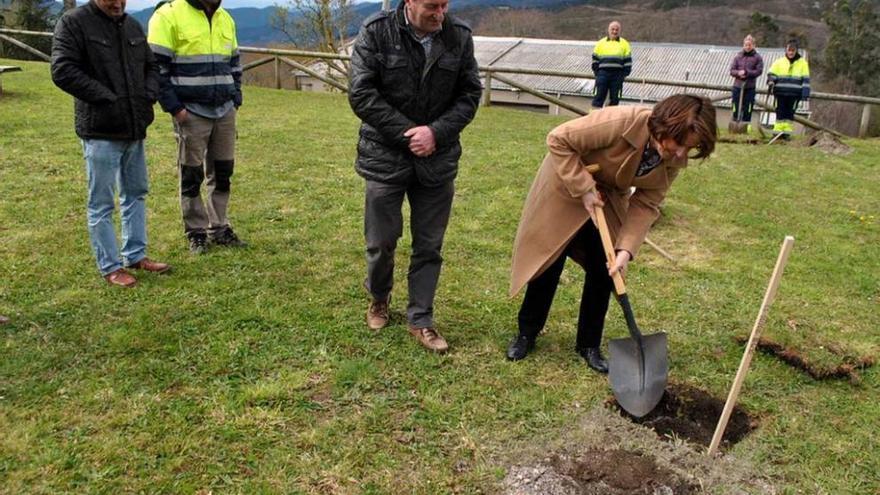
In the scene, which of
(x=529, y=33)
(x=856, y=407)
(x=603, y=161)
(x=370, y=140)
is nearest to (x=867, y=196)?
(x=856, y=407)

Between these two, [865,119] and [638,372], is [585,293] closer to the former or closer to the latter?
[638,372]

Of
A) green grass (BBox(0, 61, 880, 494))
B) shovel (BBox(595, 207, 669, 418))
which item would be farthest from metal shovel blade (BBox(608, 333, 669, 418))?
green grass (BBox(0, 61, 880, 494))

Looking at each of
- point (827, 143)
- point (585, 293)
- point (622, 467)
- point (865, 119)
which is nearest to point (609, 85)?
point (827, 143)

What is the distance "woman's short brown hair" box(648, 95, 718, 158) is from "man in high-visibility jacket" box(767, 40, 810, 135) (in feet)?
33.0

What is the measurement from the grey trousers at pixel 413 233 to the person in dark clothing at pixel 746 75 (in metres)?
10.2

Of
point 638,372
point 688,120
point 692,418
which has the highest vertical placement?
point 688,120

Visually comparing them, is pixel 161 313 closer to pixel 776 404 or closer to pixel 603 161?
pixel 603 161

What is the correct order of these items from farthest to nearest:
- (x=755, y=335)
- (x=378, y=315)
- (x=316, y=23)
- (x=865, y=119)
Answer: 1. (x=316, y=23)
2. (x=865, y=119)
3. (x=378, y=315)
4. (x=755, y=335)

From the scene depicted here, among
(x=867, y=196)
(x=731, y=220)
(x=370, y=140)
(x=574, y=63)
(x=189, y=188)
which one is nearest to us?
(x=370, y=140)

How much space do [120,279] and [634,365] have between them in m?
3.14

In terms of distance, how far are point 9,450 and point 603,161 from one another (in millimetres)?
2851

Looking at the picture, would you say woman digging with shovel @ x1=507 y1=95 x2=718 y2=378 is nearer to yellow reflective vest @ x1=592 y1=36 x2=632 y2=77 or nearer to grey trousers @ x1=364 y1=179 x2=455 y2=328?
grey trousers @ x1=364 y1=179 x2=455 y2=328

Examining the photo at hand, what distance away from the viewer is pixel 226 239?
5.16 m

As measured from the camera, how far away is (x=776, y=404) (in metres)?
3.55
